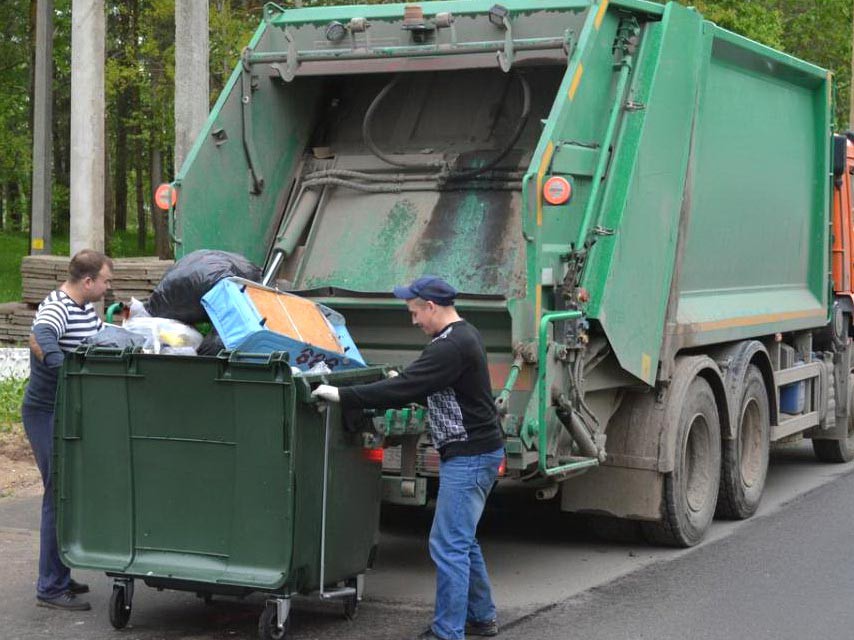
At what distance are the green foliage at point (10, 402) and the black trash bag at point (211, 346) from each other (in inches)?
169

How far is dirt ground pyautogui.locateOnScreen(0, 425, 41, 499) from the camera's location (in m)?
8.62

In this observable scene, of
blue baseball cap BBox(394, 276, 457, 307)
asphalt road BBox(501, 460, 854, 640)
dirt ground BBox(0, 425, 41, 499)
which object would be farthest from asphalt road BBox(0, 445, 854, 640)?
blue baseball cap BBox(394, 276, 457, 307)

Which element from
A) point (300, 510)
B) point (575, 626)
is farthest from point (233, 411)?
point (575, 626)

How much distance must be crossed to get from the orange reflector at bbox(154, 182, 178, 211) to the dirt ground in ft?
8.41

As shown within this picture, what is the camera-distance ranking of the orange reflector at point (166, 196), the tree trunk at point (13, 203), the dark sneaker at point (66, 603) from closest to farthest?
1. the dark sneaker at point (66, 603)
2. the orange reflector at point (166, 196)
3. the tree trunk at point (13, 203)

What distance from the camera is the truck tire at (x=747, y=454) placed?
786cm

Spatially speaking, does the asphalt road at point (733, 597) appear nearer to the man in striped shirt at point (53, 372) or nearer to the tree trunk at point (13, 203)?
the man in striped shirt at point (53, 372)

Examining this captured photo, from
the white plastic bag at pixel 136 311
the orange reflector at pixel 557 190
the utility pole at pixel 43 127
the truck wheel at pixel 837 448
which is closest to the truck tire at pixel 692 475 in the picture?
the orange reflector at pixel 557 190

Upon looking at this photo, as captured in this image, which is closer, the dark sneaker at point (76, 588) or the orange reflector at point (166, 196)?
the dark sneaker at point (76, 588)

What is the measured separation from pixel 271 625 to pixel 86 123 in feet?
23.4

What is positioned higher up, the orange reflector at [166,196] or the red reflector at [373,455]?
the orange reflector at [166,196]

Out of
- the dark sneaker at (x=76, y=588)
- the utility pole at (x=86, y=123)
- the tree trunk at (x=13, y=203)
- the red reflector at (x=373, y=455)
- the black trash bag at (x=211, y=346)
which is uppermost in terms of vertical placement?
the tree trunk at (x=13, y=203)

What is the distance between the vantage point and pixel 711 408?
7.48 metres

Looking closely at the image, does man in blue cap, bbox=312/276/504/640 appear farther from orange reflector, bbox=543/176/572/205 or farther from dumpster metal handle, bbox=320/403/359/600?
orange reflector, bbox=543/176/572/205
